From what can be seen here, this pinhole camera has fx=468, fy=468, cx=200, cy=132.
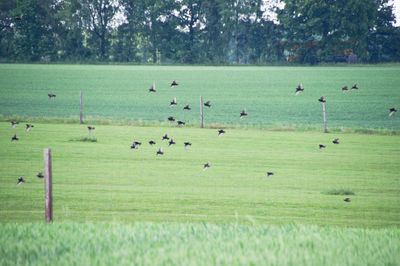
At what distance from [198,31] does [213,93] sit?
34.7 metres

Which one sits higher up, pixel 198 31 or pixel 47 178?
pixel 198 31

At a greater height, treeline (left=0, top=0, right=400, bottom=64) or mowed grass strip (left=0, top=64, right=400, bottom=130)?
treeline (left=0, top=0, right=400, bottom=64)

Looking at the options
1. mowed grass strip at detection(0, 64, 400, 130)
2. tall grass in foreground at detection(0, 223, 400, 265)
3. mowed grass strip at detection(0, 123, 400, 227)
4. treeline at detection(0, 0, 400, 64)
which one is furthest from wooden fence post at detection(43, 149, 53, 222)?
treeline at detection(0, 0, 400, 64)

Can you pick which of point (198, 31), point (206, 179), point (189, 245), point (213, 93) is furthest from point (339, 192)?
point (198, 31)

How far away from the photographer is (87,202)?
12.4 metres

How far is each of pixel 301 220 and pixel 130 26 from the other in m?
75.7

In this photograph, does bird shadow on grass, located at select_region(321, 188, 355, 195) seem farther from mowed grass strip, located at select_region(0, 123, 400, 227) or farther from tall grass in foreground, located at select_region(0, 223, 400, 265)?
tall grass in foreground, located at select_region(0, 223, 400, 265)

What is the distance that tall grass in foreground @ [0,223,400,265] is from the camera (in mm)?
5930

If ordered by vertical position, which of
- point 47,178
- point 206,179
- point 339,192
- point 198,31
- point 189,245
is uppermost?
point 198,31

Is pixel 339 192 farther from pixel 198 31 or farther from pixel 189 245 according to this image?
pixel 198 31

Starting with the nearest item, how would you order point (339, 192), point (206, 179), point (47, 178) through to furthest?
point (47, 178), point (339, 192), point (206, 179)

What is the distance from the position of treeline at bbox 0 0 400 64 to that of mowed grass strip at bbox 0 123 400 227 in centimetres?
4971

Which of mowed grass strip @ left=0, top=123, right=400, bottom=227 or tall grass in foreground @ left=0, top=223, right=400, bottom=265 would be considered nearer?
tall grass in foreground @ left=0, top=223, right=400, bottom=265

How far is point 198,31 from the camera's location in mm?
83375
